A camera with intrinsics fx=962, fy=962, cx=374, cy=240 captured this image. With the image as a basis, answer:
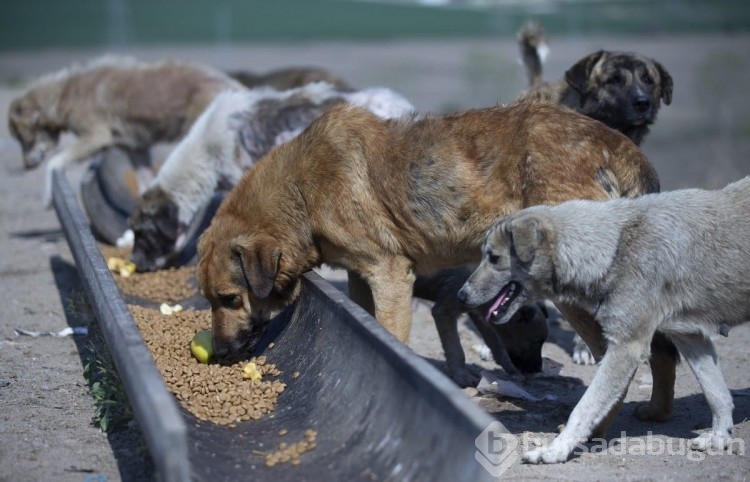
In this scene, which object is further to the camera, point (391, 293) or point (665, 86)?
point (665, 86)

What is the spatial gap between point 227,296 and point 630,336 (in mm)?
2670

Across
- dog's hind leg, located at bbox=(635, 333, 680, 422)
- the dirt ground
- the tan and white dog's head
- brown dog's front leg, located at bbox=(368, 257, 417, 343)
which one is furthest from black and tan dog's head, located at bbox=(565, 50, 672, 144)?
the tan and white dog's head

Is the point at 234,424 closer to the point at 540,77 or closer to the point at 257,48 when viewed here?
the point at 540,77

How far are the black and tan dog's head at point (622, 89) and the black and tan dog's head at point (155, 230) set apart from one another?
4.07 metres

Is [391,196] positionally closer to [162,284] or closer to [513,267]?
[513,267]

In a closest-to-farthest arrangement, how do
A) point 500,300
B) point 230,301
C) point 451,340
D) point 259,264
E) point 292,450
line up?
point 292,450 < point 500,300 < point 259,264 < point 230,301 < point 451,340

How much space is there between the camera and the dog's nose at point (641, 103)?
7805 millimetres

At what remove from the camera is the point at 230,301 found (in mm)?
6504

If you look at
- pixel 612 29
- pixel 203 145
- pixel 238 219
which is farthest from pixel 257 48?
pixel 238 219

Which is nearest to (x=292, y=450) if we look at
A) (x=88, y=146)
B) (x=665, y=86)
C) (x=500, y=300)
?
(x=500, y=300)

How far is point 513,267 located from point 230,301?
2.07m

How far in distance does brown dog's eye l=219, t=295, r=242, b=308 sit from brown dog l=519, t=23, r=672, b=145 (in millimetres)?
3440

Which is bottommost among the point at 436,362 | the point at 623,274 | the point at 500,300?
the point at 436,362

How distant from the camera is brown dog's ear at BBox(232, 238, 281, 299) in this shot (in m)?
6.25
